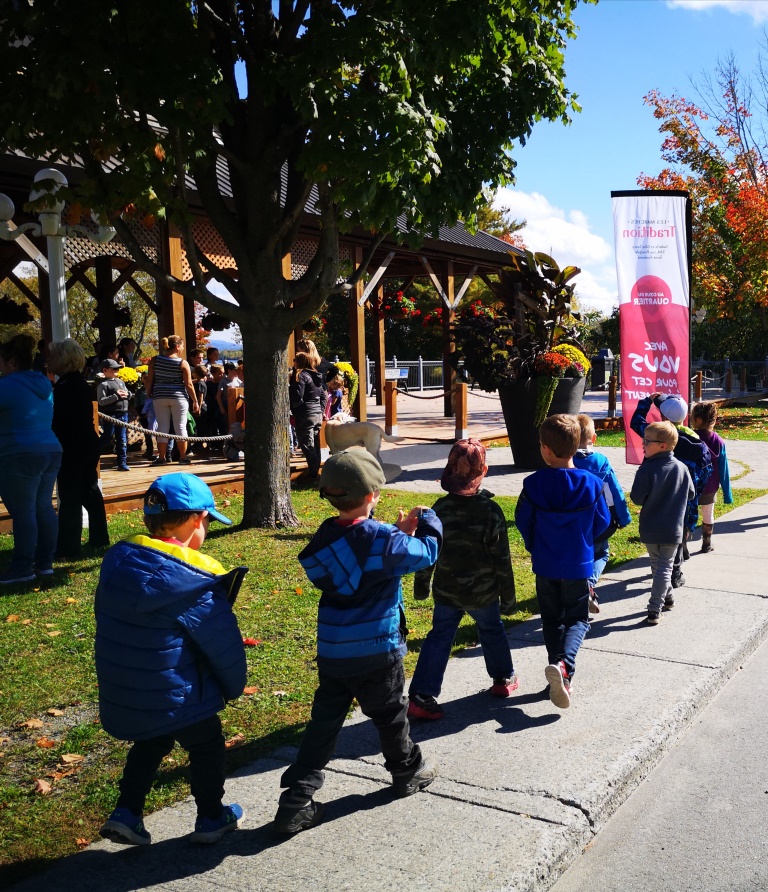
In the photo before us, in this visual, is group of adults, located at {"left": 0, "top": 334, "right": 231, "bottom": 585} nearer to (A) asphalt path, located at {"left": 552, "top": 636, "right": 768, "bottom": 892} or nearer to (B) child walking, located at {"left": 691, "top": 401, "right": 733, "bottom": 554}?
(A) asphalt path, located at {"left": 552, "top": 636, "right": 768, "bottom": 892}

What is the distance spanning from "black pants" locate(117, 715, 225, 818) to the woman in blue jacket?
396 centimetres

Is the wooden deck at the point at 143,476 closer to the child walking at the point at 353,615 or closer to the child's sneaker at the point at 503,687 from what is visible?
the child's sneaker at the point at 503,687

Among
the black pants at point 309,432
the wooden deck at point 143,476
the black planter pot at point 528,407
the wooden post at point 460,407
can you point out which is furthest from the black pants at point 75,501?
the wooden post at point 460,407

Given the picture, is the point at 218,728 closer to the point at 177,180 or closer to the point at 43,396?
the point at 43,396

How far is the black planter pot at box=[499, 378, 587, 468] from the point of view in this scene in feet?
40.7

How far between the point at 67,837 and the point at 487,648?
2.08 metres

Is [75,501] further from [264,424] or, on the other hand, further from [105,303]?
[105,303]

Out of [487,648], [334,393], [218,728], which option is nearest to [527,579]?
[487,648]

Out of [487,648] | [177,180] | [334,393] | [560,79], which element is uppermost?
[560,79]

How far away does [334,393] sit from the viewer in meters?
12.9

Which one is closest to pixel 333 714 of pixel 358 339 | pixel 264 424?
pixel 264 424

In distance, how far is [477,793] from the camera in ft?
11.5

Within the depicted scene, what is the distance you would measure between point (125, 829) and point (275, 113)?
23.0ft

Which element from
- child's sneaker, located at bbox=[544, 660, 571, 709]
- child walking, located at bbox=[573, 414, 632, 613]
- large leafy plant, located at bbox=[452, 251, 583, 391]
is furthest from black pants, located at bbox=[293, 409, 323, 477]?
child's sneaker, located at bbox=[544, 660, 571, 709]
